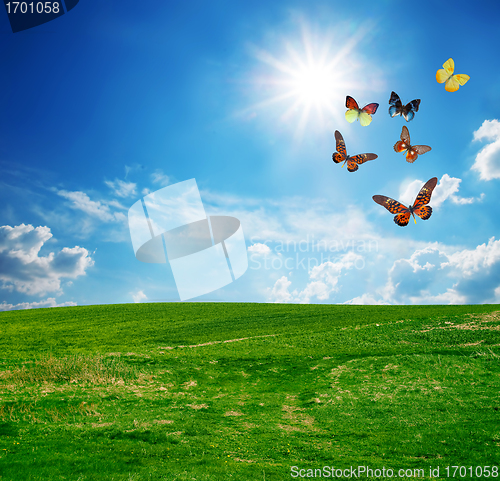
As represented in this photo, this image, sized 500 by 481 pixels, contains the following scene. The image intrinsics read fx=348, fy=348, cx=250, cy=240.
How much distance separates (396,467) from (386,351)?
19126mm

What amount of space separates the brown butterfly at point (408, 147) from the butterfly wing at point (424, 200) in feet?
3.05

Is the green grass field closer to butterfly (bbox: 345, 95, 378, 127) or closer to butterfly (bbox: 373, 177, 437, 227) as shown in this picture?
butterfly (bbox: 373, 177, 437, 227)

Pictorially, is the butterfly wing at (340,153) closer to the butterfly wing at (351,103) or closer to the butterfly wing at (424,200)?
the butterfly wing at (351,103)

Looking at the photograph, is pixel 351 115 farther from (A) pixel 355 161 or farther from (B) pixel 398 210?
(B) pixel 398 210

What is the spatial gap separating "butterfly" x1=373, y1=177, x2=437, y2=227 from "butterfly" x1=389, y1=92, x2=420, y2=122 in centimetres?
218

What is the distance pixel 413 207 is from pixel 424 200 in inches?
17.3

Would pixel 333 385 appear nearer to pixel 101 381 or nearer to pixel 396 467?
pixel 396 467

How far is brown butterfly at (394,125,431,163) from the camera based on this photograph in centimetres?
1090

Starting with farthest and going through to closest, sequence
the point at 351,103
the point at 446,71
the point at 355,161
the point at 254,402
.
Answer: the point at 254,402
the point at 355,161
the point at 351,103
the point at 446,71

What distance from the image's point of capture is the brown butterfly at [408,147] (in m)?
10.9

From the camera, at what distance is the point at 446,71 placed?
29.0ft

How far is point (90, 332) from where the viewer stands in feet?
136

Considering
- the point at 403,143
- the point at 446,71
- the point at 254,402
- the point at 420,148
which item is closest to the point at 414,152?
the point at 420,148

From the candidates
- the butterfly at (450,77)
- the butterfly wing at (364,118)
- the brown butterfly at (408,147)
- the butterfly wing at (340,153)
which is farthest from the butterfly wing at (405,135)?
the butterfly wing at (340,153)
